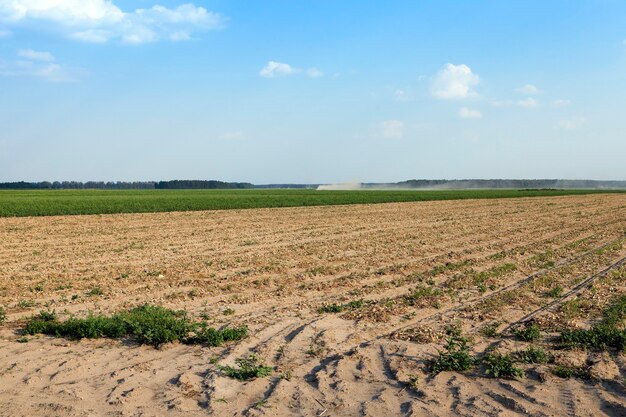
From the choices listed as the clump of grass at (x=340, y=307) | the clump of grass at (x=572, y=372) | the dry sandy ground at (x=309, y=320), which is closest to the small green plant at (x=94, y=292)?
the dry sandy ground at (x=309, y=320)

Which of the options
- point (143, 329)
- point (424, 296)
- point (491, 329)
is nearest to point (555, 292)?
point (424, 296)

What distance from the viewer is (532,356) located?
272 inches

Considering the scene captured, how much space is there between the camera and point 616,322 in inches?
338

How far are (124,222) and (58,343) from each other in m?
23.8

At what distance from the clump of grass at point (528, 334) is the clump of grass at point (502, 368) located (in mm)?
1169

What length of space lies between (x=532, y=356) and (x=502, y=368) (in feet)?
2.32

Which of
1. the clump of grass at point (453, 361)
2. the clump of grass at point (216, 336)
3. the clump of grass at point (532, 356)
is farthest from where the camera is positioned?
the clump of grass at point (216, 336)

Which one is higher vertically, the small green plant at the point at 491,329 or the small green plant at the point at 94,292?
the small green plant at the point at 94,292

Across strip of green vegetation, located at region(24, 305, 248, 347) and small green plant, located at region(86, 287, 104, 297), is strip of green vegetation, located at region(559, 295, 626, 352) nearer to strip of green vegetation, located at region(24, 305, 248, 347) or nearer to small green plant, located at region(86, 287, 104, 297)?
strip of green vegetation, located at region(24, 305, 248, 347)

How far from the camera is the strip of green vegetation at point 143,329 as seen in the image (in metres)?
7.85

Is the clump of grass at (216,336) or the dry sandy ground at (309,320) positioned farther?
the clump of grass at (216,336)

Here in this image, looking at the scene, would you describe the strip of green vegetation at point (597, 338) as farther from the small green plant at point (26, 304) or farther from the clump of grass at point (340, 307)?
the small green plant at point (26, 304)

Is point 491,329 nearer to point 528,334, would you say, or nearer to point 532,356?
point 528,334

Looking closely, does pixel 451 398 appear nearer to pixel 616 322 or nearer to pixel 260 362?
pixel 260 362
